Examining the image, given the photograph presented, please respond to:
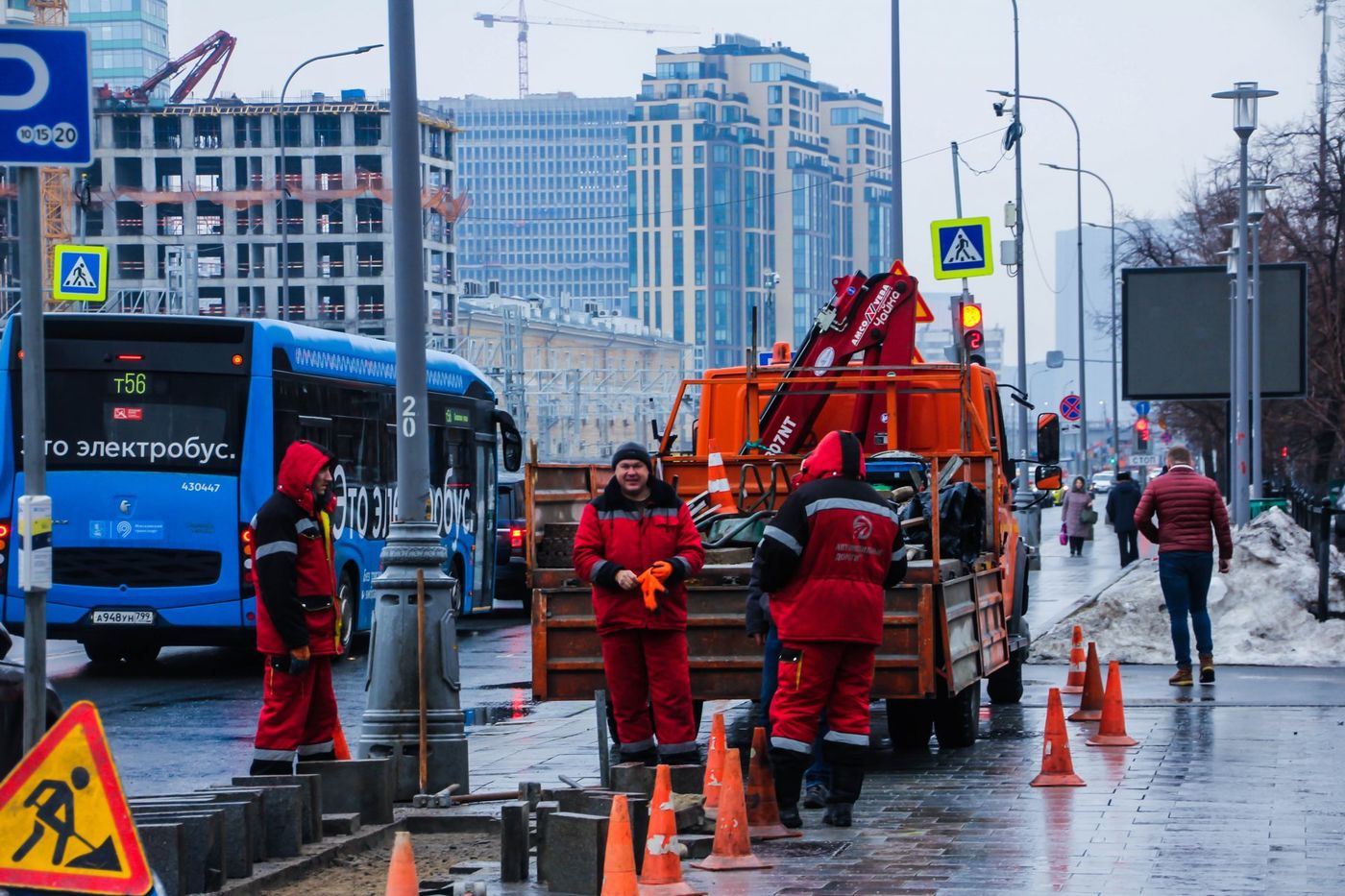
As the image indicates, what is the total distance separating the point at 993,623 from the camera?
12805mm

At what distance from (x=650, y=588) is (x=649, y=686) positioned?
60 centimetres

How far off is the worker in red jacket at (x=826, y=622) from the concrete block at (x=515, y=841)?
5.19 feet

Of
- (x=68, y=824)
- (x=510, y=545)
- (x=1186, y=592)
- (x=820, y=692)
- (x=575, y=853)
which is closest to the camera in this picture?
(x=68, y=824)

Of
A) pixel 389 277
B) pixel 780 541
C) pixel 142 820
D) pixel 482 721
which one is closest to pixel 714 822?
pixel 780 541

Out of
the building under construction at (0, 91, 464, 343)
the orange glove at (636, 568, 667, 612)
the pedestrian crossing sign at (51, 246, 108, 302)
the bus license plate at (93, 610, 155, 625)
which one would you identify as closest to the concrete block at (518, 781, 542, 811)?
the orange glove at (636, 568, 667, 612)

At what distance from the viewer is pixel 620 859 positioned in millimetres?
7066

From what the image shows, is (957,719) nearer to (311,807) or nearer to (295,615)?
(295,615)

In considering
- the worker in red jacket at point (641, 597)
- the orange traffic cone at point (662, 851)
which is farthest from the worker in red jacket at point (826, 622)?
the orange traffic cone at point (662, 851)

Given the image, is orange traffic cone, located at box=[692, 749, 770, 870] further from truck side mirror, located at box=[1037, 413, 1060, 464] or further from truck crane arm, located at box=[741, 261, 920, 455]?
truck side mirror, located at box=[1037, 413, 1060, 464]

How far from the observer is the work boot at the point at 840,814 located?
9.36m

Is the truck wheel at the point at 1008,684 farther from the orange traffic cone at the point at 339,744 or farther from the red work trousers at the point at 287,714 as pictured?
the red work trousers at the point at 287,714

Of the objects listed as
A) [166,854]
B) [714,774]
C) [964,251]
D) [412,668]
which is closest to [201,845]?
[166,854]

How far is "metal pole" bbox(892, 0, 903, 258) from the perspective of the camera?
24719 millimetres

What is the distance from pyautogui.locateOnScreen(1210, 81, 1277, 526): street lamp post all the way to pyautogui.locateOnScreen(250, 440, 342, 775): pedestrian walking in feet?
62.5
